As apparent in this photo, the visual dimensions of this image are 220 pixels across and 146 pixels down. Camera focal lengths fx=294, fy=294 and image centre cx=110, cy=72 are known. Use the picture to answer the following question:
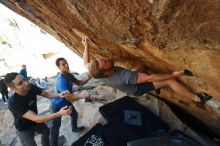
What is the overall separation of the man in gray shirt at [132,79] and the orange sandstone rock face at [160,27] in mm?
199

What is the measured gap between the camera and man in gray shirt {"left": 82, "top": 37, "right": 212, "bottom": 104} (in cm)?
453

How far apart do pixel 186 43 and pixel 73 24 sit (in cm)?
220

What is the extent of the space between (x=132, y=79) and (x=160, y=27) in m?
1.57

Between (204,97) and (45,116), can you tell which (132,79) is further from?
(45,116)

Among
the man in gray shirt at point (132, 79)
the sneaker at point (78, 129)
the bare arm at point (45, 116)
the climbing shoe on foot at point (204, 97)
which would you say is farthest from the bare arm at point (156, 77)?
the sneaker at point (78, 129)

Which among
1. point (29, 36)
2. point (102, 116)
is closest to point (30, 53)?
point (29, 36)

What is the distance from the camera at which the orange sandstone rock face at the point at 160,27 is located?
2684 mm

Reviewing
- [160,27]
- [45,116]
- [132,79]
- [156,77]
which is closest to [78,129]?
[45,116]

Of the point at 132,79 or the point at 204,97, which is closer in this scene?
the point at 132,79

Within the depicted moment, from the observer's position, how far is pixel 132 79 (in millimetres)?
4586

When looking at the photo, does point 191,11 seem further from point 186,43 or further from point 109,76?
point 109,76

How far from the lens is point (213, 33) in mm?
2686

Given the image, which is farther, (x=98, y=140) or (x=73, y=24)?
(x=98, y=140)

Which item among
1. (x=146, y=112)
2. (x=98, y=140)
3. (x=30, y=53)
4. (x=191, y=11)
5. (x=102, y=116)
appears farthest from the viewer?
(x=30, y=53)
